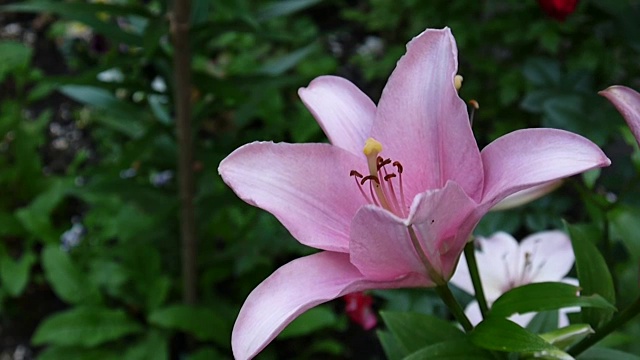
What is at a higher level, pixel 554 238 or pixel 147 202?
pixel 554 238

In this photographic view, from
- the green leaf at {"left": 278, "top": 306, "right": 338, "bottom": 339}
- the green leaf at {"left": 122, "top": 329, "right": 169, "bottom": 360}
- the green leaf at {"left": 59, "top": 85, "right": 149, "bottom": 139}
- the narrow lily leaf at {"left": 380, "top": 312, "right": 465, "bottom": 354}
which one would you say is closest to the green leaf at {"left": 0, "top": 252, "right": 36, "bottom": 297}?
the green leaf at {"left": 122, "top": 329, "right": 169, "bottom": 360}

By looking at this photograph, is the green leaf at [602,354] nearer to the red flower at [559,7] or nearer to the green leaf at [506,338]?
the green leaf at [506,338]

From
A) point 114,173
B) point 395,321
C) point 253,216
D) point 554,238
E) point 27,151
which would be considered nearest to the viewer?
point 395,321

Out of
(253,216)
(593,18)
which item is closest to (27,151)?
(253,216)

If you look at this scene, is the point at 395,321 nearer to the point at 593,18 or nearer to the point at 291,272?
the point at 291,272

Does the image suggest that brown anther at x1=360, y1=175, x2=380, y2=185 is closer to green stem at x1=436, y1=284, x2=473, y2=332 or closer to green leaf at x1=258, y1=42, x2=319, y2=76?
green stem at x1=436, y1=284, x2=473, y2=332

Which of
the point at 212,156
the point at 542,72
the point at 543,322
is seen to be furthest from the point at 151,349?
the point at 543,322
